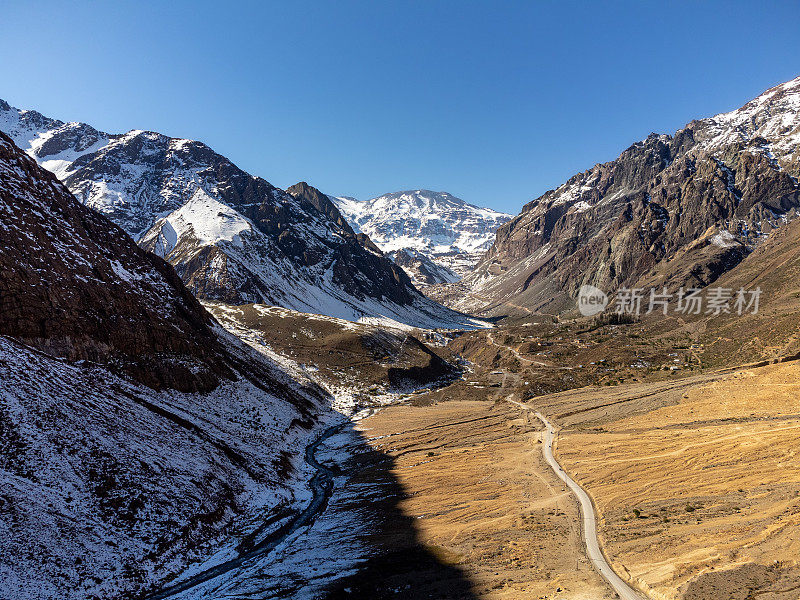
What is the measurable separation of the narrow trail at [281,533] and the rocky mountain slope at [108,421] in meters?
1.33

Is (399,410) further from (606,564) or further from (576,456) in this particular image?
(606,564)

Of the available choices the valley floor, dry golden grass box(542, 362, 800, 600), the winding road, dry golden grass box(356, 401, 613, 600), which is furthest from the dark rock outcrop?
dry golden grass box(542, 362, 800, 600)

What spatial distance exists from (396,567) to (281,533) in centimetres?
1437

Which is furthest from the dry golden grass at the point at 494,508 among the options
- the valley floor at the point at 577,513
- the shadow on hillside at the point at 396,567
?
the shadow on hillside at the point at 396,567

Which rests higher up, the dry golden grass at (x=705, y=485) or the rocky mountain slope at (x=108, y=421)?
the rocky mountain slope at (x=108, y=421)

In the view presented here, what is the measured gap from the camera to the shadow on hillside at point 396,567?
2569cm

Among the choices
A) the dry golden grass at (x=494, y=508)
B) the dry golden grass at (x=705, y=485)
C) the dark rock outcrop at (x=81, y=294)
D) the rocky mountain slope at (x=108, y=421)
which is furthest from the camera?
the dark rock outcrop at (x=81, y=294)

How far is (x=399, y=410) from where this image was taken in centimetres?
9131

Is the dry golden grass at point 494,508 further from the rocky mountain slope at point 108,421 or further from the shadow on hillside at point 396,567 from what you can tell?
the rocky mountain slope at point 108,421

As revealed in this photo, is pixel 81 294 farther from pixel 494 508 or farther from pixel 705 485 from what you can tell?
pixel 705 485

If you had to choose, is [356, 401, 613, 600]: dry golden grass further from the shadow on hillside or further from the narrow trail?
the narrow trail

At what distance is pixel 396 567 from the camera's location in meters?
28.8

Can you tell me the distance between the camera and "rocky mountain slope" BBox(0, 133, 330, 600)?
88.5ft

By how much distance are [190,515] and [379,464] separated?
87.3 feet
